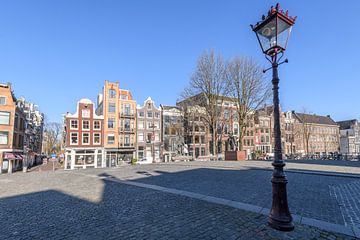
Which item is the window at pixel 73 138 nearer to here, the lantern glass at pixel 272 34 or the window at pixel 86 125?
the window at pixel 86 125

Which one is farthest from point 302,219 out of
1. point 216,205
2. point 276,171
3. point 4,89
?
point 4,89

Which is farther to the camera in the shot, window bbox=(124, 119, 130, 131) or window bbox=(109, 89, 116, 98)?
window bbox=(124, 119, 130, 131)

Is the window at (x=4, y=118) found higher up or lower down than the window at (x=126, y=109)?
lower down

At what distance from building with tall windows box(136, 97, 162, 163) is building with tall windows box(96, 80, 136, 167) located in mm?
1302

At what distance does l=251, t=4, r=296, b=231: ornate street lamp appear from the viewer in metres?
4.32

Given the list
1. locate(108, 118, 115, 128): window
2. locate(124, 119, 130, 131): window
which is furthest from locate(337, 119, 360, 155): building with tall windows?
locate(108, 118, 115, 128): window

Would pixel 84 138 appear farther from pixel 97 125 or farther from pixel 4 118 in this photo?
pixel 4 118

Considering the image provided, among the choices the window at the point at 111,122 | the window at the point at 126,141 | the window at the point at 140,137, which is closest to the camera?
the window at the point at 111,122

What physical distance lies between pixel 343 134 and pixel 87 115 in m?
89.9

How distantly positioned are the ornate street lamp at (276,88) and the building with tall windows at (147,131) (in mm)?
40915

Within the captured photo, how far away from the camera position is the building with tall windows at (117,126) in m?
43.2

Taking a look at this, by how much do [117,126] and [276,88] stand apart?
42.2 metres

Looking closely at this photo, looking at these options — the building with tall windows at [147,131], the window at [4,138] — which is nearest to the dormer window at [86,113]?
the building with tall windows at [147,131]

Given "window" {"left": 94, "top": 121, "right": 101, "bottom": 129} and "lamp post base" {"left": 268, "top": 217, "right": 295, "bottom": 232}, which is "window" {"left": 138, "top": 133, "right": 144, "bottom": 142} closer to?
"window" {"left": 94, "top": 121, "right": 101, "bottom": 129}
